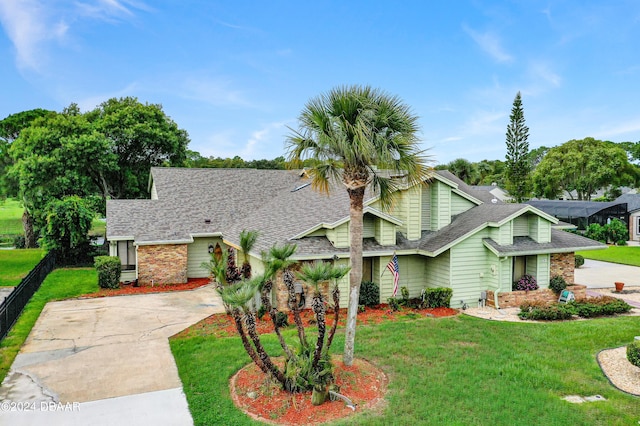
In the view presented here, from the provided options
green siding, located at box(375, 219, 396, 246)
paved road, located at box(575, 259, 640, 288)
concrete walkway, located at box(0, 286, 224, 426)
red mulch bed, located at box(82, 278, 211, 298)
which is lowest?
concrete walkway, located at box(0, 286, 224, 426)

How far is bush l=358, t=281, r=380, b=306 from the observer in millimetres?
15102

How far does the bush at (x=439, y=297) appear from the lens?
14867 millimetres

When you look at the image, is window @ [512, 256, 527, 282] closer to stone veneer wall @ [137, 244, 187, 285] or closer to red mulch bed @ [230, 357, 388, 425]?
red mulch bed @ [230, 357, 388, 425]

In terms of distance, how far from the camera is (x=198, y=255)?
2127 centimetres

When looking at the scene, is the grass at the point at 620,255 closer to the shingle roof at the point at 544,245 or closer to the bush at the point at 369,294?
the shingle roof at the point at 544,245

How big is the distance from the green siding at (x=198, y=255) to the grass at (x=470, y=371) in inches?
386

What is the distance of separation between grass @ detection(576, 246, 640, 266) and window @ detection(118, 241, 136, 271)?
28.9m

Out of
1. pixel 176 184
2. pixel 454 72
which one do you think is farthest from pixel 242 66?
pixel 454 72

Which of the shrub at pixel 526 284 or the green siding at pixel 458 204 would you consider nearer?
the shrub at pixel 526 284

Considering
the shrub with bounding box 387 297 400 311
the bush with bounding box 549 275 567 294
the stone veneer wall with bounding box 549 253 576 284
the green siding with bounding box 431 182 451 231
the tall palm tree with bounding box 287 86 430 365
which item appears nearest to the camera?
the tall palm tree with bounding box 287 86 430 365

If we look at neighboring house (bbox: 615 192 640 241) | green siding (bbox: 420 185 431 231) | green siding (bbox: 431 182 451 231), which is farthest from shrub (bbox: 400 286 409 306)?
neighboring house (bbox: 615 192 640 241)

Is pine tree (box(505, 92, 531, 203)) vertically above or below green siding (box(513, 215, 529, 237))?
above

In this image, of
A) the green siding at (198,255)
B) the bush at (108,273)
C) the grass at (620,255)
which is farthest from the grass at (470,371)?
the grass at (620,255)

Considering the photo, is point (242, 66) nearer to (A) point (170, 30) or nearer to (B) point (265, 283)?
(A) point (170, 30)
